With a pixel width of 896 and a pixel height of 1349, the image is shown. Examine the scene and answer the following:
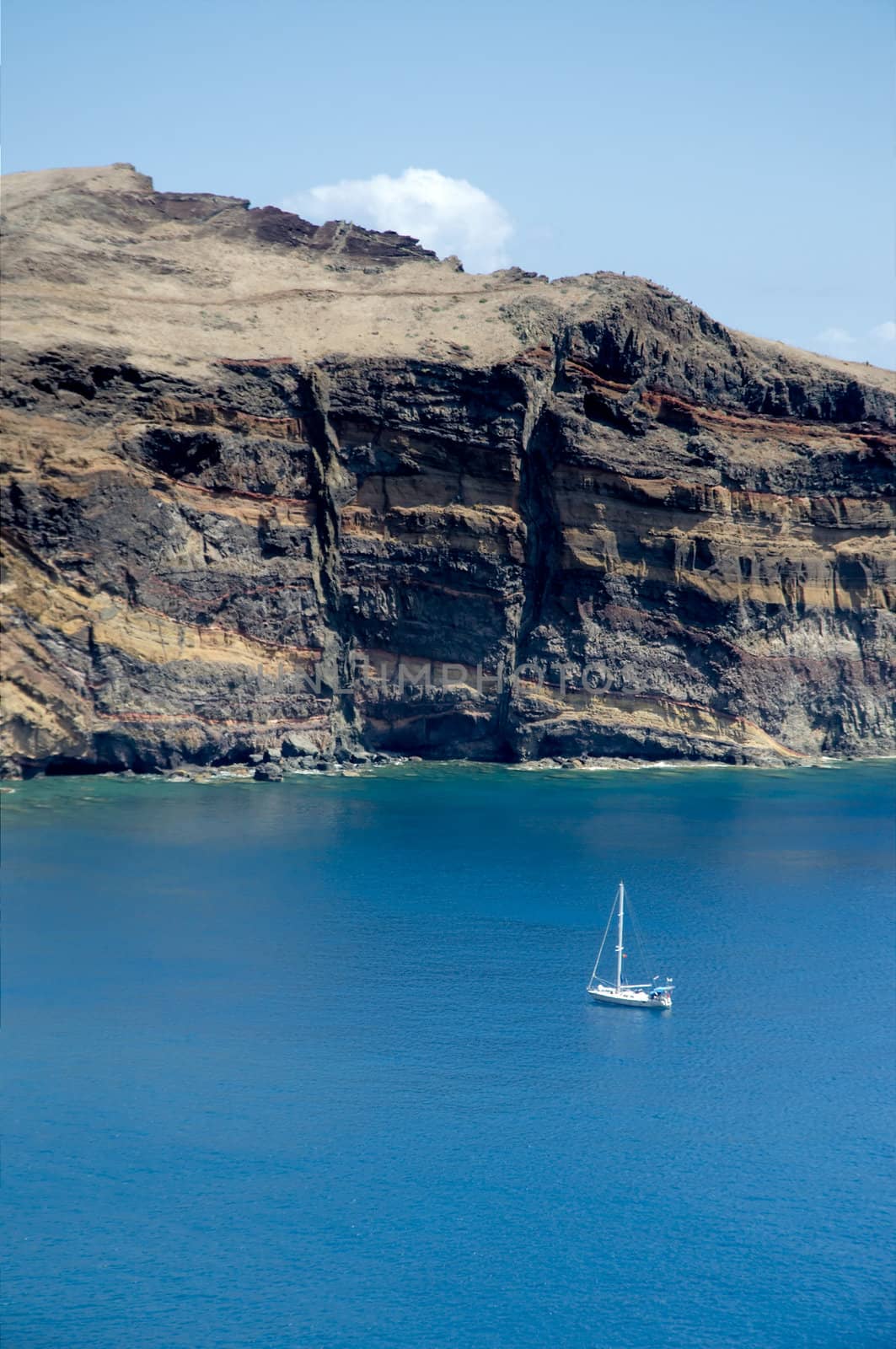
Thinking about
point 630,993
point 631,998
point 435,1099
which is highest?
point 630,993

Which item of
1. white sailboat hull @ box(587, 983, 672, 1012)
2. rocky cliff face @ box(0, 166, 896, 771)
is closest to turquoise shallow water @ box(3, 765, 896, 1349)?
white sailboat hull @ box(587, 983, 672, 1012)

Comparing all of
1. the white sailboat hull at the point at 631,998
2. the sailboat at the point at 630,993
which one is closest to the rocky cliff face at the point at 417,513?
the sailboat at the point at 630,993

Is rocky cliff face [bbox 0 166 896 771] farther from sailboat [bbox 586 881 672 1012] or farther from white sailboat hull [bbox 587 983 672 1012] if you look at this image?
white sailboat hull [bbox 587 983 672 1012]

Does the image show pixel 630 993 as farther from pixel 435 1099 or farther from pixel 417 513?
pixel 417 513

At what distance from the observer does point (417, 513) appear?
9775 centimetres

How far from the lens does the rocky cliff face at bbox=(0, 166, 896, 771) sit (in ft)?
290

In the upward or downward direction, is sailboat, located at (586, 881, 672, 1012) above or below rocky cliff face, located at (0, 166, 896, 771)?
below

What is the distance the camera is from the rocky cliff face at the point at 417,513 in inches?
3484

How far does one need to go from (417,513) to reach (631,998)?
5398 cm

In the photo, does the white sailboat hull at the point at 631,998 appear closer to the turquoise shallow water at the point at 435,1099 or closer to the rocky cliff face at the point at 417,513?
the turquoise shallow water at the point at 435,1099

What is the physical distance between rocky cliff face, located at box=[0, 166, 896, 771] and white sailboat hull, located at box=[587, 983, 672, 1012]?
46132 millimetres

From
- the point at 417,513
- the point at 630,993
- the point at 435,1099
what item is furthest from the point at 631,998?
the point at 417,513

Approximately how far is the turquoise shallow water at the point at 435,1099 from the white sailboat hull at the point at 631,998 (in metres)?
0.65

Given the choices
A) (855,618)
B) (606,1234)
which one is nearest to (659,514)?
(855,618)
